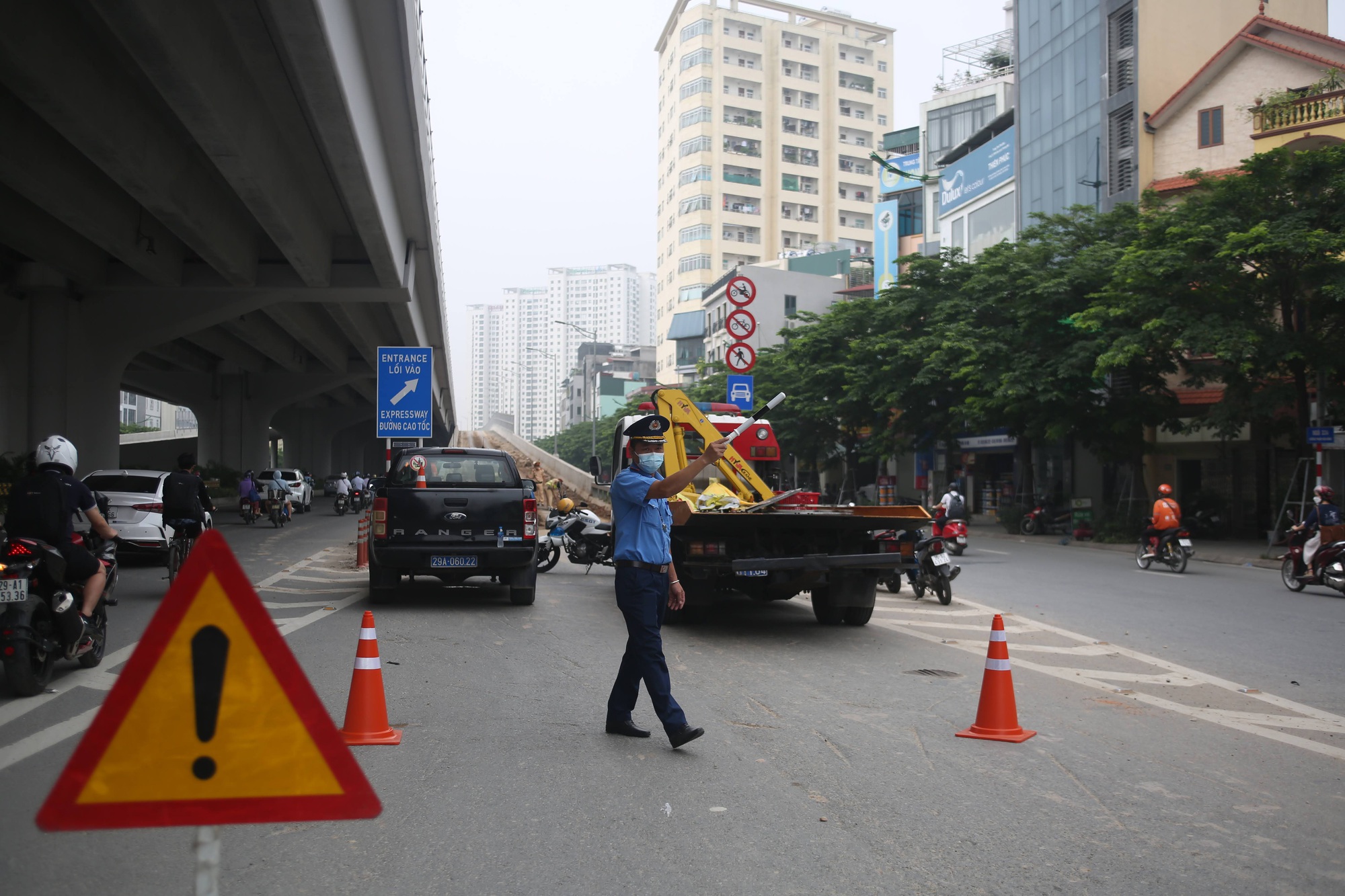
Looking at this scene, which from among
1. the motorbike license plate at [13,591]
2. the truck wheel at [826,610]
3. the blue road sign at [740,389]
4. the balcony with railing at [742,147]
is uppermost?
the balcony with railing at [742,147]

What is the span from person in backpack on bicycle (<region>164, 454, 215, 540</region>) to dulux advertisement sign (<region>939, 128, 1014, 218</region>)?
124ft

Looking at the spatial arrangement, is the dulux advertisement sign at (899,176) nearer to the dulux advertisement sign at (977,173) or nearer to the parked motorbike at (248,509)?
the dulux advertisement sign at (977,173)

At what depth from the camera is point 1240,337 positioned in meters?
21.2

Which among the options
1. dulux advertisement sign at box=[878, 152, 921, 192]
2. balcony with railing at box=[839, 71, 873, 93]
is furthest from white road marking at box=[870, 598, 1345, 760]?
balcony with railing at box=[839, 71, 873, 93]

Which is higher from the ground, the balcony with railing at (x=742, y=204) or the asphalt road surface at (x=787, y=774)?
the balcony with railing at (x=742, y=204)

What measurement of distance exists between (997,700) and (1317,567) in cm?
1162

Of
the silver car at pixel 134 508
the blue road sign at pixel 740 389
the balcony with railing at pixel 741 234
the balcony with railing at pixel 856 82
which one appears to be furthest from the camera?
the balcony with railing at pixel 856 82

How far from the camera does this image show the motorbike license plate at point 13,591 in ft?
21.6

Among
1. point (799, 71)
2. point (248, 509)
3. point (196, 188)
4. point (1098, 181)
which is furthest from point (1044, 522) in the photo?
point (799, 71)

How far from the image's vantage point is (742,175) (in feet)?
339

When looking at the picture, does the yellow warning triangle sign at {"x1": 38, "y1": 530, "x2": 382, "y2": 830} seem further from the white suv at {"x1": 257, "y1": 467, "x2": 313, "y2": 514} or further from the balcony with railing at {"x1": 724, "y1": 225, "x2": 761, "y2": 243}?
the balcony with railing at {"x1": 724, "y1": 225, "x2": 761, "y2": 243}

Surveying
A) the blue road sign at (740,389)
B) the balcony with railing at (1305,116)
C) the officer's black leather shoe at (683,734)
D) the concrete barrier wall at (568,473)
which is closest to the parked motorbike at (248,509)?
the concrete barrier wall at (568,473)

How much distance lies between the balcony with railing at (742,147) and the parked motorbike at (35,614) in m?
101

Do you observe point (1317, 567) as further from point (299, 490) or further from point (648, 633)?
point (299, 490)
